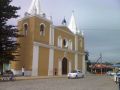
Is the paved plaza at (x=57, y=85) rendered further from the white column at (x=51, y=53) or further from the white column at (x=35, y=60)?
the white column at (x=51, y=53)

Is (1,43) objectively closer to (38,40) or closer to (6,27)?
(6,27)

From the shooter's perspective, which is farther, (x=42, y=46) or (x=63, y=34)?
(x=63, y=34)

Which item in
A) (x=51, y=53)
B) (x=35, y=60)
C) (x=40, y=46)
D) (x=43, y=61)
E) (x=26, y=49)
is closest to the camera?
(x=35, y=60)

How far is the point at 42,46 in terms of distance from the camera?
48188 millimetres

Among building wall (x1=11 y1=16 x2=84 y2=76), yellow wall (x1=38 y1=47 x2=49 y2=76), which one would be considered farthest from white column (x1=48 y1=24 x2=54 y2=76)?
yellow wall (x1=38 y1=47 x2=49 y2=76)

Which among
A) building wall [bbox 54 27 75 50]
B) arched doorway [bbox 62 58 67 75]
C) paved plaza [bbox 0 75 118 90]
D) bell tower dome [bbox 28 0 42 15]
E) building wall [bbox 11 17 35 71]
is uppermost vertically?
bell tower dome [bbox 28 0 42 15]

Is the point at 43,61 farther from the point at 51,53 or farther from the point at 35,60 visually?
the point at 51,53

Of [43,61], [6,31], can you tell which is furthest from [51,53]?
[6,31]

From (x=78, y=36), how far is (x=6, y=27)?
2772 centimetres

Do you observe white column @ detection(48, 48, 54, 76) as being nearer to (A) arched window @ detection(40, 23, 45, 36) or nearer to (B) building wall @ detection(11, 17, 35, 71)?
(A) arched window @ detection(40, 23, 45, 36)

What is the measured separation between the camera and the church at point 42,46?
1823 inches

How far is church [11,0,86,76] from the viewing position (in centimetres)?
4631

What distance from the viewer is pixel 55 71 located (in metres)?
52.0

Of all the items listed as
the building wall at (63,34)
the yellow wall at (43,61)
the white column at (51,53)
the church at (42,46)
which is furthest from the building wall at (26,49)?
the building wall at (63,34)
